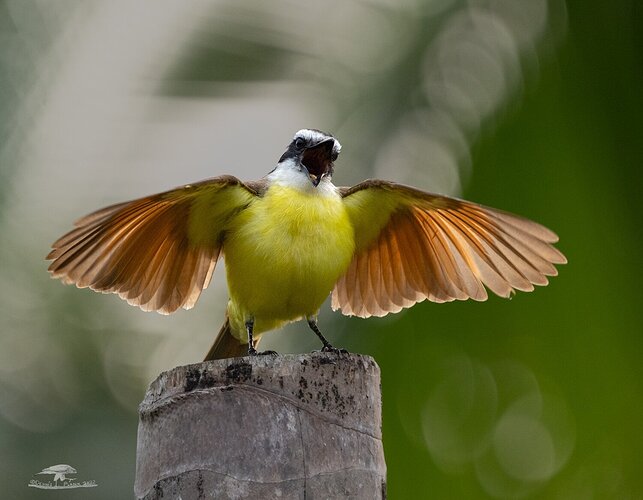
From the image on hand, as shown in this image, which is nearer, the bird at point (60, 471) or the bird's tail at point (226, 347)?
the bird's tail at point (226, 347)

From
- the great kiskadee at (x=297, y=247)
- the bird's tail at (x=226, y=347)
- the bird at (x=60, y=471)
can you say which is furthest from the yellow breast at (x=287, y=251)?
the bird at (x=60, y=471)

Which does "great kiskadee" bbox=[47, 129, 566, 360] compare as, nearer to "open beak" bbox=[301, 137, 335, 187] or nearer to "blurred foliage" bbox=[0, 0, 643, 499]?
"open beak" bbox=[301, 137, 335, 187]

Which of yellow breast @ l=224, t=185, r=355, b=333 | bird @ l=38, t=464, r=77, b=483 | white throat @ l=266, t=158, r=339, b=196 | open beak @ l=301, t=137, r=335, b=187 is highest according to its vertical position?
bird @ l=38, t=464, r=77, b=483

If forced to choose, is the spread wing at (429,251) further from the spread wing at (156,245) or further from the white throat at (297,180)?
the spread wing at (156,245)

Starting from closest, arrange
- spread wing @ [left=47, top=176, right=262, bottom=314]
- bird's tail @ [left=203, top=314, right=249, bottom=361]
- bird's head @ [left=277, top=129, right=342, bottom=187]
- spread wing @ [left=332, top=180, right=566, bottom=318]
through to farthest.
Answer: spread wing @ [left=47, top=176, right=262, bottom=314] < spread wing @ [left=332, top=180, right=566, bottom=318] < bird's head @ [left=277, top=129, right=342, bottom=187] < bird's tail @ [left=203, top=314, right=249, bottom=361]

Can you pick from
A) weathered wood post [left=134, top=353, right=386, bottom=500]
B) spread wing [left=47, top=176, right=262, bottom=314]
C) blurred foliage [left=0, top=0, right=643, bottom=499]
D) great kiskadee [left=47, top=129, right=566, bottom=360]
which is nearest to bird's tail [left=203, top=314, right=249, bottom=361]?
great kiskadee [left=47, top=129, right=566, bottom=360]

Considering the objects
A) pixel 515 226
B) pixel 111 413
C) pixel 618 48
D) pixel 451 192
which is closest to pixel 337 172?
pixel 451 192

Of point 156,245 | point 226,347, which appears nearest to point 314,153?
point 156,245
